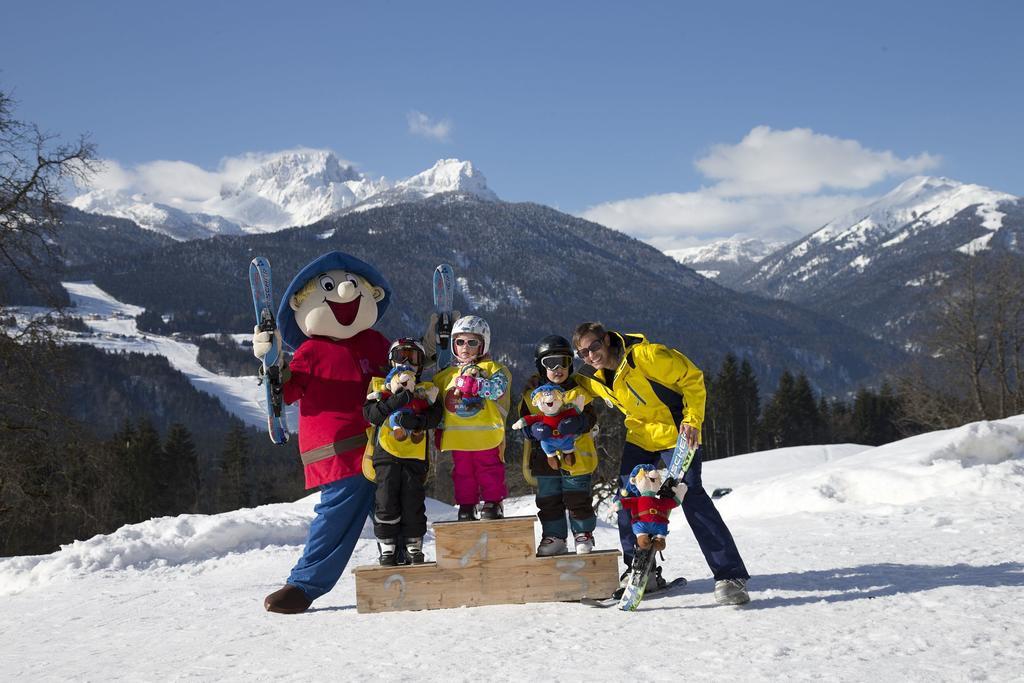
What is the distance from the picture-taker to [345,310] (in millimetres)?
5750

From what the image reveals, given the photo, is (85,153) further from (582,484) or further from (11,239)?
(582,484)

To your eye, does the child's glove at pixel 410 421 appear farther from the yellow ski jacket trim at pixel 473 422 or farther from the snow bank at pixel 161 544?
the snow bank at pixel 161 544

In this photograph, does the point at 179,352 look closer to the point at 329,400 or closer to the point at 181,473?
the point at 181,473

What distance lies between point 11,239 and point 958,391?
3086 centimetres

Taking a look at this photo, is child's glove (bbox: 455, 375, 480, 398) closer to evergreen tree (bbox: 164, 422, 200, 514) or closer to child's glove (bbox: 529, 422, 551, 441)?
child's glove (bbox: 529, 422, 551, 441)

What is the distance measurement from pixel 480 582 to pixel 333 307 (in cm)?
223

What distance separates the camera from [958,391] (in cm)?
3012

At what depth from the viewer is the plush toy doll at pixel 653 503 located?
4.58 m

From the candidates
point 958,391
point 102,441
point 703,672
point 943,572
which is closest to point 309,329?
point 703,672

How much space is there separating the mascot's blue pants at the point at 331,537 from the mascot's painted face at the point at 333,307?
1100 mm

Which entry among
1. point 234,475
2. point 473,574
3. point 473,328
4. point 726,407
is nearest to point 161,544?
point 473,574

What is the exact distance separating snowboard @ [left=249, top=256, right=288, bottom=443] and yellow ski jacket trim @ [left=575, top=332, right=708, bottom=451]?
2.16 meters

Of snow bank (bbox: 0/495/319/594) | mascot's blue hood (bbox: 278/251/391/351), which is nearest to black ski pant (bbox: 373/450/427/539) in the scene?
mascot's blue hood (bbox: 278/251/391/351)

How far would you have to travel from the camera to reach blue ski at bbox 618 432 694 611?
4.50 m
